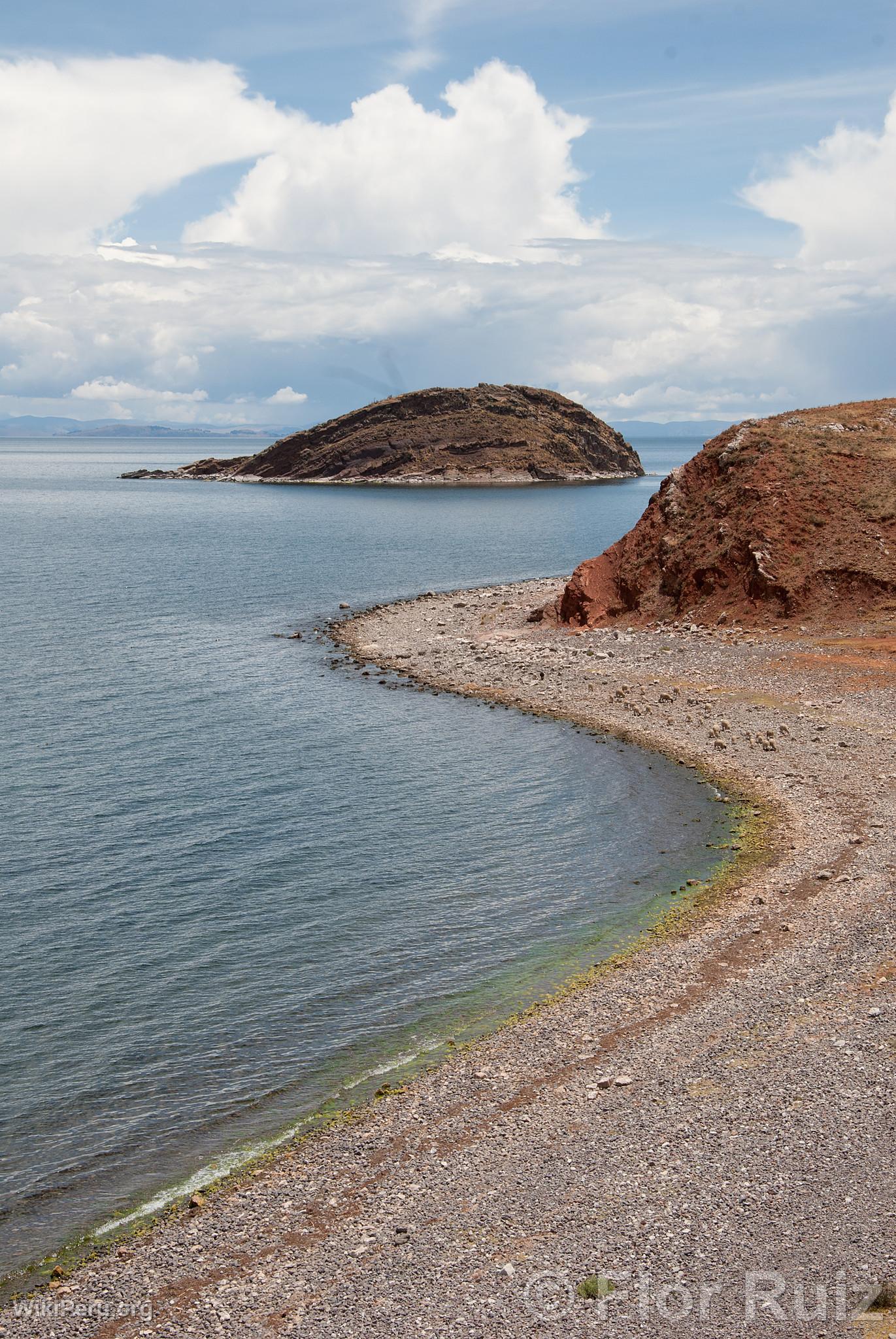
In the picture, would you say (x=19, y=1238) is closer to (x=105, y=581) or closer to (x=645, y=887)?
(x=645, y=887)

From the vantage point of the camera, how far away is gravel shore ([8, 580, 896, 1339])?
1146 cm

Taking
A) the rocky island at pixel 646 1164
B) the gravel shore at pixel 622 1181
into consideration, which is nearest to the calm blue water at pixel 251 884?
the rocky island at pixel 646 1164

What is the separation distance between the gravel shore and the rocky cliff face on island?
27.7 meters

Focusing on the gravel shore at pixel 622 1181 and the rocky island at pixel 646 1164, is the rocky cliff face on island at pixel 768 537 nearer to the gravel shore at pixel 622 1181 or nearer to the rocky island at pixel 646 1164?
the rocky island at pixel 646 1164

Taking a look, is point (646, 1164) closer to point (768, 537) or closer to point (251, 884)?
point (251, 884)

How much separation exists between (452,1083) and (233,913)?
28.6 ft

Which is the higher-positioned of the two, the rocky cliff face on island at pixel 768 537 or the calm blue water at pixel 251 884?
the rocky cliff face on island at pixel 768 537

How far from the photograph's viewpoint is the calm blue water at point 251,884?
17.1 meters

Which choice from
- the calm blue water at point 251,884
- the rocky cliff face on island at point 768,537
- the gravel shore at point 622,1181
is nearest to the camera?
the gravel shore at point 622,1181

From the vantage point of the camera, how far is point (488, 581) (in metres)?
82.9

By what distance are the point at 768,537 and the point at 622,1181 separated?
42109 millimetres

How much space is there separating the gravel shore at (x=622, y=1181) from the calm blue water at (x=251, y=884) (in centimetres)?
170

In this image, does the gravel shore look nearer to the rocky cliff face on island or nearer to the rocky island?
the rocky island

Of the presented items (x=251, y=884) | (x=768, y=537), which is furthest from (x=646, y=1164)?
(x=768, y=537)
